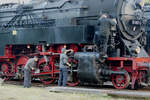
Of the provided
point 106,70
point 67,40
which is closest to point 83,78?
point 106,70

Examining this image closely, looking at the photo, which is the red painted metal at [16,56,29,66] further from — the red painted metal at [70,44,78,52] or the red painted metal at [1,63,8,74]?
the red painted metal at [70,44,78,52]

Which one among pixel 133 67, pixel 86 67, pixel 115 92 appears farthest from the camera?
pixel 86 67

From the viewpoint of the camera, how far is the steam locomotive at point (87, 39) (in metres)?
13.0

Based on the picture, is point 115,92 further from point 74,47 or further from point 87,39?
point 74,47

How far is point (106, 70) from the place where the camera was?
13.1m

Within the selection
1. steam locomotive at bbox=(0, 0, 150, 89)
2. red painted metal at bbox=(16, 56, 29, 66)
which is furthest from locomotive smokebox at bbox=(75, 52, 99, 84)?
red painted metal at bbox=(16, 56, 29, 66)

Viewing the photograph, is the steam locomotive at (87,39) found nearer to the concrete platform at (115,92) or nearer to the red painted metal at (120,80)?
the red painted metal at (120,80)

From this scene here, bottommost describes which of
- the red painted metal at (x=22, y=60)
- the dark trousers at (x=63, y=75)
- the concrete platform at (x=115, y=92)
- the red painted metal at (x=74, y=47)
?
the concrete platform at (x=115, y=92)

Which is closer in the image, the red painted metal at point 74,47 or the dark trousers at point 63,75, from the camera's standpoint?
the dark trousers at point 63,75

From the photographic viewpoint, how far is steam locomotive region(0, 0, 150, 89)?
42.5 ft

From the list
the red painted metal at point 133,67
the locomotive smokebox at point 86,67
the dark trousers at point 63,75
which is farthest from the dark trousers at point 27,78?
the red painted metal at point 133,67

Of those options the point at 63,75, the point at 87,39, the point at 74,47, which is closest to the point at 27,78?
the point at 63,75

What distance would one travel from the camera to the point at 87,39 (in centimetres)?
1348

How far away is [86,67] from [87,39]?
4.19ft
